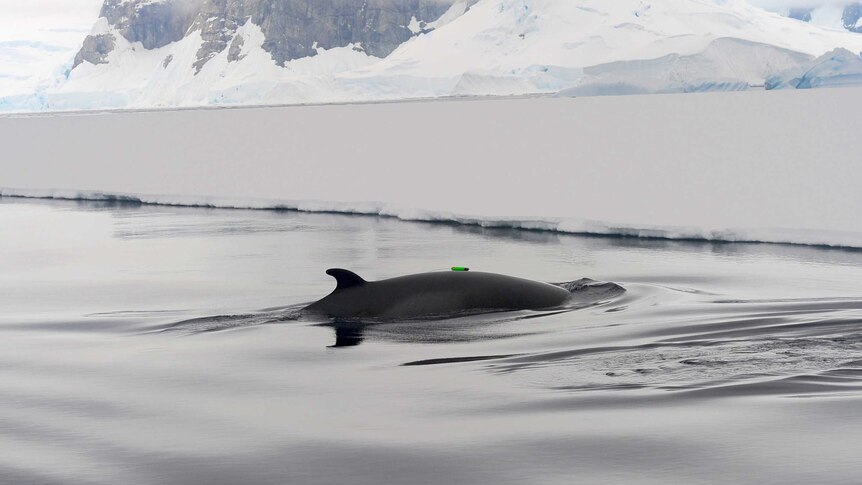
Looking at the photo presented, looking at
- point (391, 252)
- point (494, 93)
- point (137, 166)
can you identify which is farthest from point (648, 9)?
point (391, 252)

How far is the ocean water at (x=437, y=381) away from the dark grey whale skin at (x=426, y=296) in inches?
10.3

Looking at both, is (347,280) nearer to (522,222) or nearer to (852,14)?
(522,222)

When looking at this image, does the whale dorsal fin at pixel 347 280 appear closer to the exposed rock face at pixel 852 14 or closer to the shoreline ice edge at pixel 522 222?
the shoreline ice edge at pixel 522 222

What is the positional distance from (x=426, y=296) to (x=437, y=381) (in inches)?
98.4

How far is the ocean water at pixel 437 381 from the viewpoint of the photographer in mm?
5295

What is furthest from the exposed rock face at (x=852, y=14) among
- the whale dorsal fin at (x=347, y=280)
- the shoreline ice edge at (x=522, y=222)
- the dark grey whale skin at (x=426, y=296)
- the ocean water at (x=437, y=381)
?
the whale dorsal fin at (x=347, y=280)

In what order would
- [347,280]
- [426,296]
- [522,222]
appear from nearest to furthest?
[426,296]
[347,280]
[522,222]

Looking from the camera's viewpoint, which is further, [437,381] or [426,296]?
[426,296]

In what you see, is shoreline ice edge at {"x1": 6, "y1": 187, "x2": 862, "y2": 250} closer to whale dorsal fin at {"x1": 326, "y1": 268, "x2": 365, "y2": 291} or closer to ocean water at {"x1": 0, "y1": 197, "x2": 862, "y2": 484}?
ocean water at {"x1": 0, "y1": 197, "x2": 862, "y2": 484}

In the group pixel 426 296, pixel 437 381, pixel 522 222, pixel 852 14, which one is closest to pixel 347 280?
pixel 426 296

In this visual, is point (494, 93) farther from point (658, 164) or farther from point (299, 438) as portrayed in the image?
point (299, 438)

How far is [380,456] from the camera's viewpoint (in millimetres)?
5441

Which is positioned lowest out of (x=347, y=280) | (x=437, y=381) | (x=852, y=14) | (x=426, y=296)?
(x=437, y=381)

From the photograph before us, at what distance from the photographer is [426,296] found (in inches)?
377
